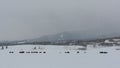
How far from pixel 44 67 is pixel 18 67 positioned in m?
2.32

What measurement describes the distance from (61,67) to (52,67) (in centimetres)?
91

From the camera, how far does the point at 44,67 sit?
23.8 metres

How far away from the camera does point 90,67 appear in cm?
2253

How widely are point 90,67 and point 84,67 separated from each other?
1.71 feet

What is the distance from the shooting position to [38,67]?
2370cm

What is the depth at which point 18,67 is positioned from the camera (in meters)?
23.1

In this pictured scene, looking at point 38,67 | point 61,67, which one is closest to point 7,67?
point 38,67

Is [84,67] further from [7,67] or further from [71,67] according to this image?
[7,67]

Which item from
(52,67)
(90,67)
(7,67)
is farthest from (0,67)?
(90,67)

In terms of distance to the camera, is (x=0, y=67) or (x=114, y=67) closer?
(x=114, y=67)

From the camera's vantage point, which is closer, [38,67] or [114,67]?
[114,67]

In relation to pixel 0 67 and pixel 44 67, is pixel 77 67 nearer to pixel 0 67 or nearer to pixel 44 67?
pixel 44 67

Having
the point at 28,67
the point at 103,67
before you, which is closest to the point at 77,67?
the point at 103,67

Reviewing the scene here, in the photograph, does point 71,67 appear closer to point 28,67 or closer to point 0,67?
point 28,67
